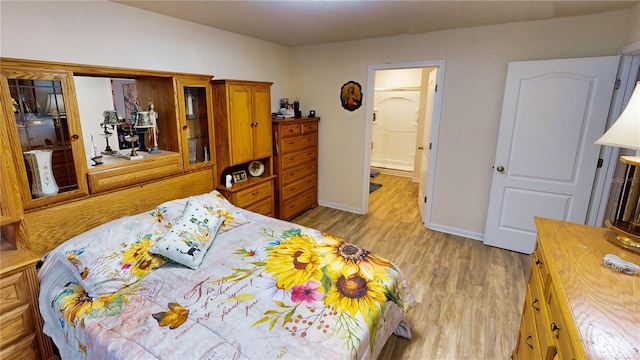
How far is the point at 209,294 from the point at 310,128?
2934mm

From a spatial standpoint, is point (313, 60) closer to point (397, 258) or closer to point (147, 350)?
point (397, 258)

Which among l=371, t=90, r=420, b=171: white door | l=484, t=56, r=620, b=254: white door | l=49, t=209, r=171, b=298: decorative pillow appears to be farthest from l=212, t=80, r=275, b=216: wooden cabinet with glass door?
l=371, t=90, r=420, b=171: white door

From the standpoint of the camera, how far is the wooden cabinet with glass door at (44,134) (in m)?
1.69

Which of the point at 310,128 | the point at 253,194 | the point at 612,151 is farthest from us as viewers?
the point at 310,128

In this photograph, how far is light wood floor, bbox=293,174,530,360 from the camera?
6.66ft

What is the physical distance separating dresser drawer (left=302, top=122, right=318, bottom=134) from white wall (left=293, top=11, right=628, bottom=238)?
0.13 metres

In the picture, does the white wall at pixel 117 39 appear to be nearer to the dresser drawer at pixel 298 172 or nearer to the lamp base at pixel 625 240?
the dresser drawer at pixel 298 172

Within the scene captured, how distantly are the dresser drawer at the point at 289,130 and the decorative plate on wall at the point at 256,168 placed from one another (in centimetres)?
45

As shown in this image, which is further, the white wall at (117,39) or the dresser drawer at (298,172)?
the dresser drawer at (298,172)

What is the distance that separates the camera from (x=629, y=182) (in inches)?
52.6

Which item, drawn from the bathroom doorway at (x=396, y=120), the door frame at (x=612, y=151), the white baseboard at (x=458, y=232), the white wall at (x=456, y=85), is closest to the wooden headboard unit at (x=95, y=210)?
the white wall at (x=456, y=85)

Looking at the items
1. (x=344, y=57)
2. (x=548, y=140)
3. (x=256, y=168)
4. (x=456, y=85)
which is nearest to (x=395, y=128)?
(x=344, y=57)

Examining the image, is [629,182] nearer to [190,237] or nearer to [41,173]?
[190,237]

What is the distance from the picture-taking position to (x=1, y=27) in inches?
71.1
